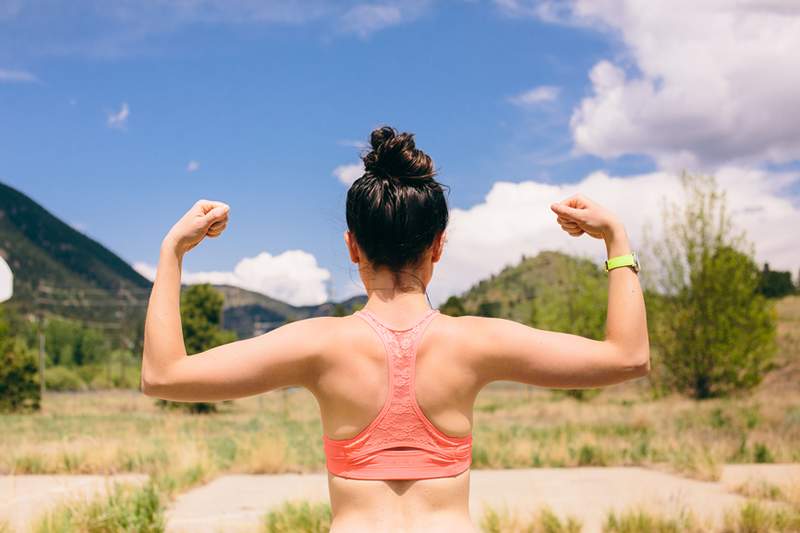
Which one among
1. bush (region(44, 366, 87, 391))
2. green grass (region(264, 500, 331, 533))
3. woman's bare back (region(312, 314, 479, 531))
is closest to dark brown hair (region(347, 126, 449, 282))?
woman's bare back (region(312, 314, 479, 531))

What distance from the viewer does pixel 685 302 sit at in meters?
22.5

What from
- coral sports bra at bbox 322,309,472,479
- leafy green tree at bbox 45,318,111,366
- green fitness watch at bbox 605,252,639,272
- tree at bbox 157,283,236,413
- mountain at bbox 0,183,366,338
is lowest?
coral sports bra at bbox 322,309,472,479

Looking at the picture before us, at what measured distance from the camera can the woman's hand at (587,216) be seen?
2.09 meters

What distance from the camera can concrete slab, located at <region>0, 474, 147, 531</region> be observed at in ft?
24.5

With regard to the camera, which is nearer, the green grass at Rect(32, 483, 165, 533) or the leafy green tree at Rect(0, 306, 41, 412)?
the green grass at Rect(32, 483, 165, 533)

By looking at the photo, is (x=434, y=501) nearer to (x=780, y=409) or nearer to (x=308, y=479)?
(x=308, y=479)

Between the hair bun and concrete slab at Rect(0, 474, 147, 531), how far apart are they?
6.05 metres

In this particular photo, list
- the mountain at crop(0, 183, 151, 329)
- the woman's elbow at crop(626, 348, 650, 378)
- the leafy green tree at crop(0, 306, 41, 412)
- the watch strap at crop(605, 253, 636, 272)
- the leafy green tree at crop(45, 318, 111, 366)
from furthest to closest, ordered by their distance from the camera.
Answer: the mountain at crop(0, 183, 151, 329), the leafy green tree at crop(45, 318, 111, 366), the leafy green tree at crop(0, 306, 41, 412), the watch strap at crop(605, 253, 636, 272), the woman's elbow at crop(626, 348, 650, 378)

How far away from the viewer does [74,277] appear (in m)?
151

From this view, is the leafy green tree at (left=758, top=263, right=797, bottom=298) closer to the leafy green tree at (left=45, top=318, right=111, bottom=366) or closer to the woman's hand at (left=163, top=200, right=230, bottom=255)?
the leafy green tree at (left=45, top=318, right=111, bottom=366)

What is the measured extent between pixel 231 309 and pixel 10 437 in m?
165

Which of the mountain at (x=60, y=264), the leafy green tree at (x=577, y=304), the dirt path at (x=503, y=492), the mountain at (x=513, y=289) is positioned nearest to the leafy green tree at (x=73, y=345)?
the mountain at (x=513, y=289)

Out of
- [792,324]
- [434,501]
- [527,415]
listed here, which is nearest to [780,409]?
[527,415]

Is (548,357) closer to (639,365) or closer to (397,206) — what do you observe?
(639,365)
